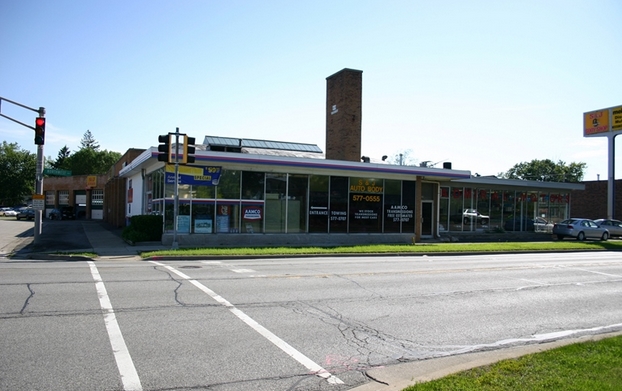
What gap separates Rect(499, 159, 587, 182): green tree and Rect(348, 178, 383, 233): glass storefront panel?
74862 mm

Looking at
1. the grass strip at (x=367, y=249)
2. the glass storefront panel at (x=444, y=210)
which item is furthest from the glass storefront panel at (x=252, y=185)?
the glass storefront panel at (x=444, y=210)

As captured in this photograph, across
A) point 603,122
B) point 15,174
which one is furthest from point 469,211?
point 15,174

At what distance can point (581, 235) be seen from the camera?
109ft

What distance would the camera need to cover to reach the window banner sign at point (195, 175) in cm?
2148

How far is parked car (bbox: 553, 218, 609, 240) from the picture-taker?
1298 inches

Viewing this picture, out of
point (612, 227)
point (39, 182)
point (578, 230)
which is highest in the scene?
point (39, 182)

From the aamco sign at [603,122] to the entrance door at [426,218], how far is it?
20891 mm

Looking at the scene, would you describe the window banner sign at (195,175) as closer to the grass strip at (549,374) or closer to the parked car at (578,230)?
the grass strip at (549,374)

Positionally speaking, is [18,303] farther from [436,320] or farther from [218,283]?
[436,320]

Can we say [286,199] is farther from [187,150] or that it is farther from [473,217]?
[473,217]

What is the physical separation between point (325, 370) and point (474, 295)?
20.3ft

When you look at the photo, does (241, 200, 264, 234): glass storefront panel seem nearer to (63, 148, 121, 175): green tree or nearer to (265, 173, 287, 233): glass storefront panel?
(265, 173, 287, 233): glass storefront panel

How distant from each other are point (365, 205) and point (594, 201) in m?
38.0

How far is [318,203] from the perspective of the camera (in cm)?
2478
